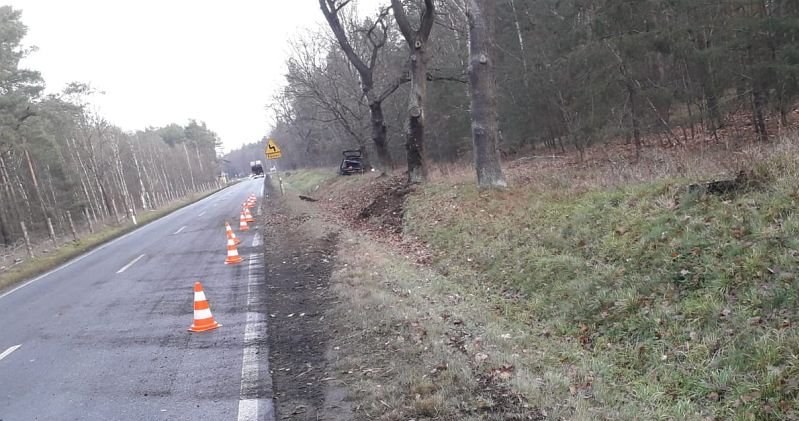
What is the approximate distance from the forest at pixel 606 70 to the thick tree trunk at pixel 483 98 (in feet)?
0.54

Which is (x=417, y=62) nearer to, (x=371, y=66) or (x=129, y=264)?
(x=371, y=66)

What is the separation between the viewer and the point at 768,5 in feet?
49.9

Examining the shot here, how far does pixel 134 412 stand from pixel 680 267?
221 inches

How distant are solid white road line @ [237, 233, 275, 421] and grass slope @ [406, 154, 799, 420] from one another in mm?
2323

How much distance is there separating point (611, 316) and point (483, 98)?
27.5ft

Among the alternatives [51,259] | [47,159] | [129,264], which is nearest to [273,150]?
[51,259]

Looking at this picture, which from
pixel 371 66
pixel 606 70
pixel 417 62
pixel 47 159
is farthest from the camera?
pixel 47 159

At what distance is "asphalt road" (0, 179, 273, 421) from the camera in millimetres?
5176

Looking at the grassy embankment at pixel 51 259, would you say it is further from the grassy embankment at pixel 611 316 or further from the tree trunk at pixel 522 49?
the tree trunk at pixel 522 49

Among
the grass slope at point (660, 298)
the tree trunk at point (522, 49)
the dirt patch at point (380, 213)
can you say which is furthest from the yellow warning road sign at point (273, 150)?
the grass slope at point (660, 298)

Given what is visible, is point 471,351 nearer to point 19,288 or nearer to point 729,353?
point 729,353

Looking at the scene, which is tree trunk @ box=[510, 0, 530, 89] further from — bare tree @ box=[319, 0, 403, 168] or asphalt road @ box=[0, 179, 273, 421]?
asphalt road @ box=[0, 179, 273, 421]

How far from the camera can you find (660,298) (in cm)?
559

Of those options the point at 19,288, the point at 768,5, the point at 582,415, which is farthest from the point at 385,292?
the point at 768,5
